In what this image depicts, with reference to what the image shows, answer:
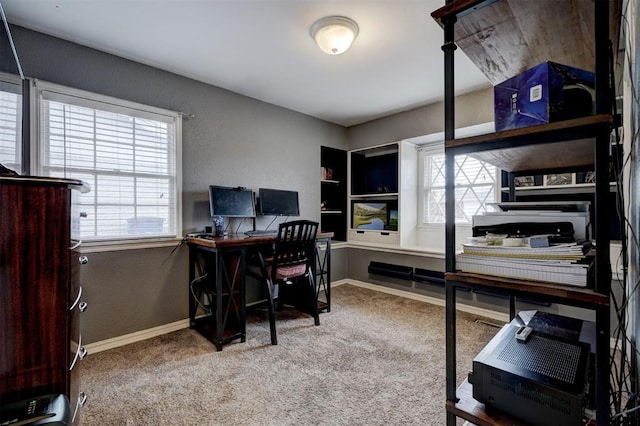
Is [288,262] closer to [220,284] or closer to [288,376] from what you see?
[220,284]

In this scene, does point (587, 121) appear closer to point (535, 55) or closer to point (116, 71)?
point (535, 55)

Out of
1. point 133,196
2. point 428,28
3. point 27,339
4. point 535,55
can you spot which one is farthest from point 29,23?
point 535,55

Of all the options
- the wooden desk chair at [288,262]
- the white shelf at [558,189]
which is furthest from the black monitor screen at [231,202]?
the white shelf at [558,189]

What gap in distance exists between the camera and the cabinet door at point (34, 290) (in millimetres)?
1026

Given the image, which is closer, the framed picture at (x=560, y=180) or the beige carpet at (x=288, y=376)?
the beige carpet at (x=288, y=376)

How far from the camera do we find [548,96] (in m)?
0.79

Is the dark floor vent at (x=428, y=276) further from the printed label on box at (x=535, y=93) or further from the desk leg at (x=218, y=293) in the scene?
the printed label on box at (x=535, y=93)

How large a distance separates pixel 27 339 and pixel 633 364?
6.81ft

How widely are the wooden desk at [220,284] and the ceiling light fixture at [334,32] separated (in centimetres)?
164

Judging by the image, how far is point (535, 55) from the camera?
1102 mm

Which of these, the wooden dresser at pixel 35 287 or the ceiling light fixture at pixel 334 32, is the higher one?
the ceiling light fixture at pixel 334 32

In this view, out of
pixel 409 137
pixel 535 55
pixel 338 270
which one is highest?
pixel 409 137

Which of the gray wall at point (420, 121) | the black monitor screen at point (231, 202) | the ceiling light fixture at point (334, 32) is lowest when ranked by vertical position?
the black monitor screen at point (231, 202)

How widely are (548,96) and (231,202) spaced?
2.69 meters
